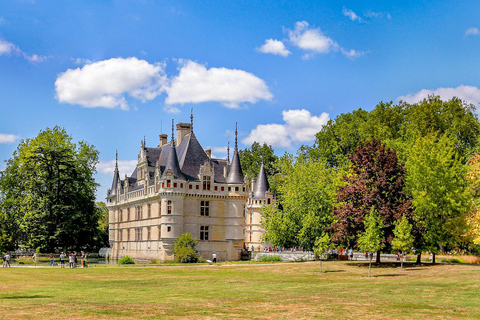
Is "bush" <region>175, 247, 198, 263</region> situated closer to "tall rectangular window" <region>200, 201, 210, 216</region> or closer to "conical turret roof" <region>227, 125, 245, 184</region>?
"tall rectangular window" <region>200, 201, 210, 216</region>

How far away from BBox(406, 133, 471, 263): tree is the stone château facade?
22.7 metres

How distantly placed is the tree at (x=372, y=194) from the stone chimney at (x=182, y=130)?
27.6 m

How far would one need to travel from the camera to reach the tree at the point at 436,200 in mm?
44625

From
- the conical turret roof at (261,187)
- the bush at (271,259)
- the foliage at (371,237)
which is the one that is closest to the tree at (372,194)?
the foliage at (371,237)

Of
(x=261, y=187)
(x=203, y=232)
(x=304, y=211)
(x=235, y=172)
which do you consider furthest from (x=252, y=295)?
(x=261, y=187)

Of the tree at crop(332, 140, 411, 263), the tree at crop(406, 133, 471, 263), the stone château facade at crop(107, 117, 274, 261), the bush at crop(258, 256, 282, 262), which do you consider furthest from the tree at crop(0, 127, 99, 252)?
the tree at crop(406, 133, 471, 263)

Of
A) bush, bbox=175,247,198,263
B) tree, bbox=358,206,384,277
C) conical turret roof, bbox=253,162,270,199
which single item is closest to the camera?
tree, bbox=358,206,384,277

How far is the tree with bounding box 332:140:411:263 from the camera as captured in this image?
43594mm

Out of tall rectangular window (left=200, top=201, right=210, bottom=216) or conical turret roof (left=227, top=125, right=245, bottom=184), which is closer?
tall rectangular window (left=200, top=201, right=210, bottom=216)

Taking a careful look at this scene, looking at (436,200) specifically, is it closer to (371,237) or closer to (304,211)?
(371,237)

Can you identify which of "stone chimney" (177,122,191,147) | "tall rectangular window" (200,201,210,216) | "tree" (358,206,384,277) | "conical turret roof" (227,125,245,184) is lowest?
"tree" (358,206,384,277)

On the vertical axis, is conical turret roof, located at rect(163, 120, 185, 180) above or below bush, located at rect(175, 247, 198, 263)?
above

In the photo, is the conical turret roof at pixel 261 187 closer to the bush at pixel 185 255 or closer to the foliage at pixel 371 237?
the bush at pixel 185 255

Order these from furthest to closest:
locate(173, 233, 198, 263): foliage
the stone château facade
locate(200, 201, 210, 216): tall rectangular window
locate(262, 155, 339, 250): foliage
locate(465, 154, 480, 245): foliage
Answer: locate(200, 201, 210, 216): tall rectangular window → the stone château facade → locate(173, 233, 198, 263): foliage → locate(262, 155, 339, 250): foliage → locate(465, 154, 480, 245): foliage
